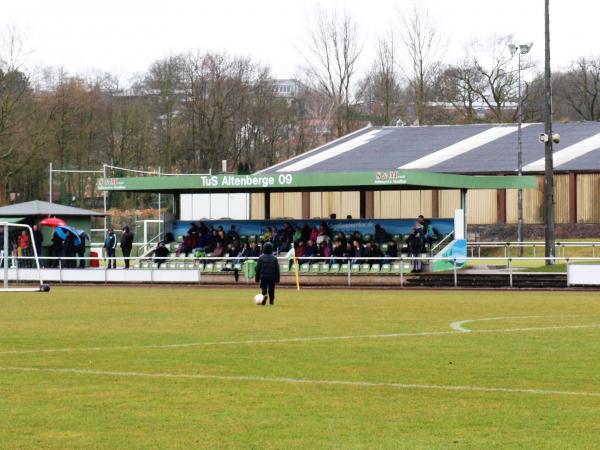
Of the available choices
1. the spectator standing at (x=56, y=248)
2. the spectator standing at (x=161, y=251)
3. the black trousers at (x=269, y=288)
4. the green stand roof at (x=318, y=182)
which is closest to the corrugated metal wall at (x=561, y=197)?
the green stand roof at (x=318, y=182)

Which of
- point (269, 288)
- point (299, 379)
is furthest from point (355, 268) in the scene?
point (299, 379)

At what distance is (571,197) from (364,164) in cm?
1166

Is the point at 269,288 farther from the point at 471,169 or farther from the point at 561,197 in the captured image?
the point at 561,197

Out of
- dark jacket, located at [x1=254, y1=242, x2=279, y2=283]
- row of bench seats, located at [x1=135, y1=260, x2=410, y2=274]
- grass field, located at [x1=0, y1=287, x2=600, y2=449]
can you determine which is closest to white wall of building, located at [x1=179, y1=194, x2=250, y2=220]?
row of bench seats, located at [x1=135, y1=260, x2=410, y2=274]

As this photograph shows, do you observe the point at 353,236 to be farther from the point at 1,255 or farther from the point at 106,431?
A: the point at 106,431

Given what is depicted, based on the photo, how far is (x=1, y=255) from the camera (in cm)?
4756

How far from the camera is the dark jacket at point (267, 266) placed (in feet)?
97.3

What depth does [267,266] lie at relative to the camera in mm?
29797

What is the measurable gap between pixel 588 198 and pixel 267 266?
43998mm

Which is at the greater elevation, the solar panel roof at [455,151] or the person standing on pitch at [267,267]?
the solar panel roof at [455,151]

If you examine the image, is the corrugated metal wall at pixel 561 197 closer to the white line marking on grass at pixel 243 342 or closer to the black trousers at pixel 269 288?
the black trousers at pixel 269 288

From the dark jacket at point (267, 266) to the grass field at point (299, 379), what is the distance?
137cm

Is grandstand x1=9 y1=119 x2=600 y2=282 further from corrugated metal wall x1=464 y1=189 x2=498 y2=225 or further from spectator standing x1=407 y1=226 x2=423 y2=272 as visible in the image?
spectator standing x1=407 y1=226 x2=423 y2=272

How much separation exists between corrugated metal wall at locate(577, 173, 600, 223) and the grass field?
4212 centimetres
